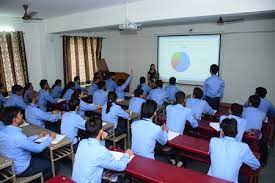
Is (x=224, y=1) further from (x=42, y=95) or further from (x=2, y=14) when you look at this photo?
Answer: (x=2, y=14)

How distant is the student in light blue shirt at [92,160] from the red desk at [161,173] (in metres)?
0.19

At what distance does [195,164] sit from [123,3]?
364cm

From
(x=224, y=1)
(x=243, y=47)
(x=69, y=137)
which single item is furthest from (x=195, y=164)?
(x=243, y=47)

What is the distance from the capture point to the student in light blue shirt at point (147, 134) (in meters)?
3.01

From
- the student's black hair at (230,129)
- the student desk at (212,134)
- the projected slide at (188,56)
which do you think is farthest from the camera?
the projected slide at (188,56)

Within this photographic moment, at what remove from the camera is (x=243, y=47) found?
724 centimetres

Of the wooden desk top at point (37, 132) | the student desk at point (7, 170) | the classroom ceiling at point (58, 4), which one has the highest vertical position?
the classroom ceiling at point (58, 4)

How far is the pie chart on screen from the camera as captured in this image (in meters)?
8.23

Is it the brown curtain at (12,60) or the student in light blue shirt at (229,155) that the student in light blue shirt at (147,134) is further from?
the brown curtain at (12,60)

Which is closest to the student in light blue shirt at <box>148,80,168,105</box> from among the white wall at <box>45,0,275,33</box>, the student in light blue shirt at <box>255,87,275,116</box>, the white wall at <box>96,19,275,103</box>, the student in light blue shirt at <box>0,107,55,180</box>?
the white wall at <box>45,0,275,33</box>

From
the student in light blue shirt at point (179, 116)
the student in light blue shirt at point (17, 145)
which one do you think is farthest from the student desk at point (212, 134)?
the student in light blue shirt at point (17, 145)

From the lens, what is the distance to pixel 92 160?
2.37 meters

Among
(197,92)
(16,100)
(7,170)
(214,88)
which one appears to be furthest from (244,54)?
(7,170)

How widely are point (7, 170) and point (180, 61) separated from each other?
646 centimetres
